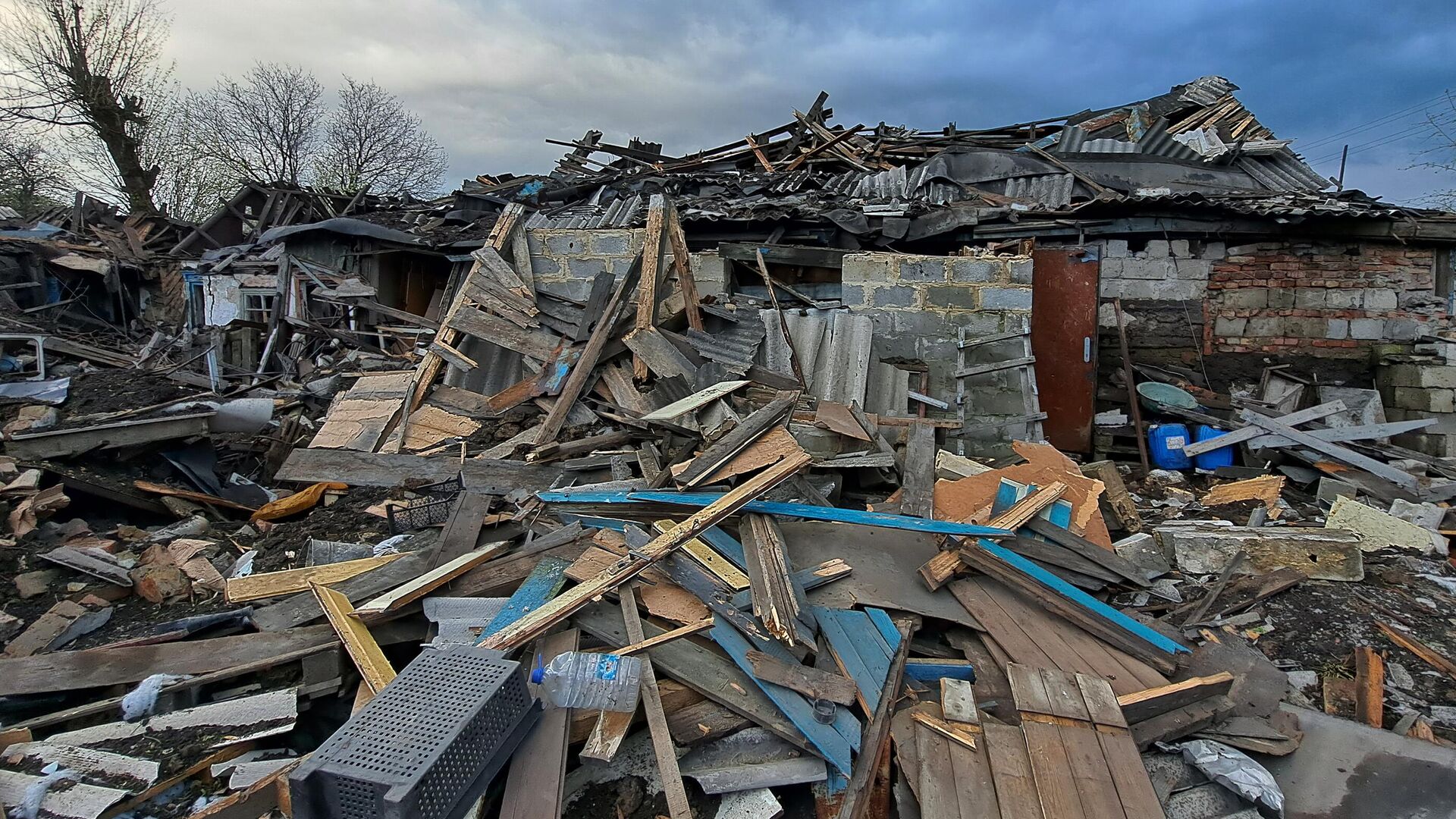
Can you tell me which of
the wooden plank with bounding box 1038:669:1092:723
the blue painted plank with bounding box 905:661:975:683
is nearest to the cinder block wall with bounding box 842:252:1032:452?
the blue painted plank with bounding box 905:661:975:683

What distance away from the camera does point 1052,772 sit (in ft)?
9.37

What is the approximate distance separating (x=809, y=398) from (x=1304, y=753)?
11.8 ft

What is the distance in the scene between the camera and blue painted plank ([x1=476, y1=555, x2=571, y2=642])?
355 cm

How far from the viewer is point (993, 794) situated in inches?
111

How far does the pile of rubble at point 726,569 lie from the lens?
2.93 meters

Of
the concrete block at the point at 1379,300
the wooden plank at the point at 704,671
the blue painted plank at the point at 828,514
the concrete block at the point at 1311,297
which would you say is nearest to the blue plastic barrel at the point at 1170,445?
the concrete block at the point at 1311,297

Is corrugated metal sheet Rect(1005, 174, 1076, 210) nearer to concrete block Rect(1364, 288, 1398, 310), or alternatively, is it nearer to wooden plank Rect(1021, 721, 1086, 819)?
concrete block Rect(1364, 288, 1398, 310)

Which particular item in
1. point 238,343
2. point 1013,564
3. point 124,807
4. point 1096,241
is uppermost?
point 1096,241

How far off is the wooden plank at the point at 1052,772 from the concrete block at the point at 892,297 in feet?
14.6

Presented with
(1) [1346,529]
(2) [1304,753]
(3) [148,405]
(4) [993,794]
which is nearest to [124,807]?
(4) [993,794]

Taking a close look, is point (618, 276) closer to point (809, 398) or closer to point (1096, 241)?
point (809, 398)

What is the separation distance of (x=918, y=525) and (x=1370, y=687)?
229cm

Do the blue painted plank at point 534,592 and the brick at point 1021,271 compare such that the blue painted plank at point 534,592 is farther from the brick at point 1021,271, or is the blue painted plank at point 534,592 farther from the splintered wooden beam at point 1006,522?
the brick at point 1021,271

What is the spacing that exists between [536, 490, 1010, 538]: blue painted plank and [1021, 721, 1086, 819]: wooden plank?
1189mm
